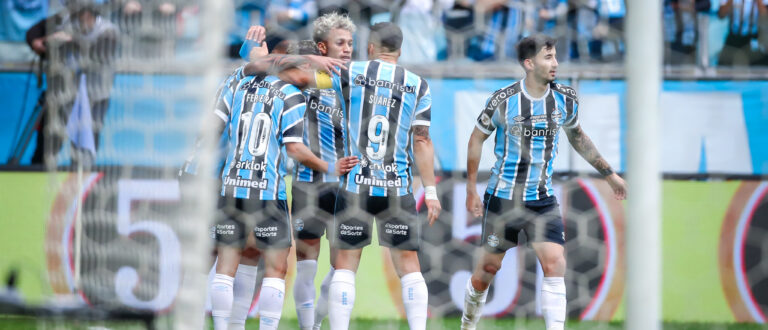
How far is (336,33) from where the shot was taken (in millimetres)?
3748

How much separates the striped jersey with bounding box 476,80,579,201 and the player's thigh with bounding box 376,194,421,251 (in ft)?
1.87

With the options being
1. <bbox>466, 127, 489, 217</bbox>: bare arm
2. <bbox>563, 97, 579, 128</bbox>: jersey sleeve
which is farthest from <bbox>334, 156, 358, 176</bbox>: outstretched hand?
<bbox>563, 97, 579, 128</bbox>: jersey sleeve

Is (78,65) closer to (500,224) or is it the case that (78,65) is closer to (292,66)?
(292,66)

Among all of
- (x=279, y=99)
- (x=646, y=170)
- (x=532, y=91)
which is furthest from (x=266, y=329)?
(x=646, y=170)

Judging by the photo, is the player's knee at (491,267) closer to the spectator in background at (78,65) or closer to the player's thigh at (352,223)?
the player's thigh at (352,223)

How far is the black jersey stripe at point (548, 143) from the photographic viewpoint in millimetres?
3773

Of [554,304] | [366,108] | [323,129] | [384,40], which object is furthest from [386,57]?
[554,304]

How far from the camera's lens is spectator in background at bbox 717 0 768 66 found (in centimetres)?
386

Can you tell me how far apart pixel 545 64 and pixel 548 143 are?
0.32m

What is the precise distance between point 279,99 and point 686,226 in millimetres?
2332

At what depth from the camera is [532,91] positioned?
3.82 m

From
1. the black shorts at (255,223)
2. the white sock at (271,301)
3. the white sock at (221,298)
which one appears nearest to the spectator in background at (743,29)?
the black shorts at (255,223)

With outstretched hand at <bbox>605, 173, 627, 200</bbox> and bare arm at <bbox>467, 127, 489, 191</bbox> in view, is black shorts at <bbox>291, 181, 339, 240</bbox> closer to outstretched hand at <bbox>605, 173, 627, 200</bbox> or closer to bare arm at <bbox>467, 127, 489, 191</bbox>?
bare arm at <bbox>467, 127, 489, 191</bbox>

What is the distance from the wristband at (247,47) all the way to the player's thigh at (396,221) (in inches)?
32.6
